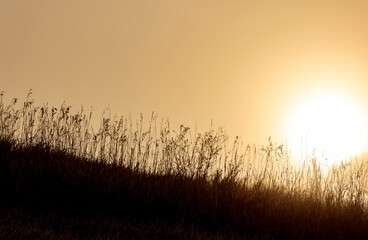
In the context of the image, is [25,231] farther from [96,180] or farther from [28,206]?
[96,180]

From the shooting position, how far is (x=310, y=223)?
6.17 meters

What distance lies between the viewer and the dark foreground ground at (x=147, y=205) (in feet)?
16.1

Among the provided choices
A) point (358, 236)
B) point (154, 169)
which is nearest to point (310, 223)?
point (358, 236)

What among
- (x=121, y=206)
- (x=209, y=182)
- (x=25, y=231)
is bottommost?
(x=25, y=231)

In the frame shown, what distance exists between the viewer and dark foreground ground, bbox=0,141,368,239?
491cm

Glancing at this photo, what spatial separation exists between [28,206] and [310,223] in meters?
3.97

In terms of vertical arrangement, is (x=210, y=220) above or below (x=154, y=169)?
below

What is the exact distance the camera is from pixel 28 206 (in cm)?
518

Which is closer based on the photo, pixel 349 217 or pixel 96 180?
pixel 96 180

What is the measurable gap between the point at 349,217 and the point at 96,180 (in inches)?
160

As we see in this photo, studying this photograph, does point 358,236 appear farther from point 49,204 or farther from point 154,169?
point 49,204

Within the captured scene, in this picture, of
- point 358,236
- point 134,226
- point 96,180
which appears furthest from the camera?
point 358,236

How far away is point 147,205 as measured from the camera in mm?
5699

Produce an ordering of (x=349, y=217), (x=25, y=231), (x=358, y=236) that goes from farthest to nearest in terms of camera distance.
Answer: (x=349, y=217) → (x=358, y=236) → (x=25, y=231)
